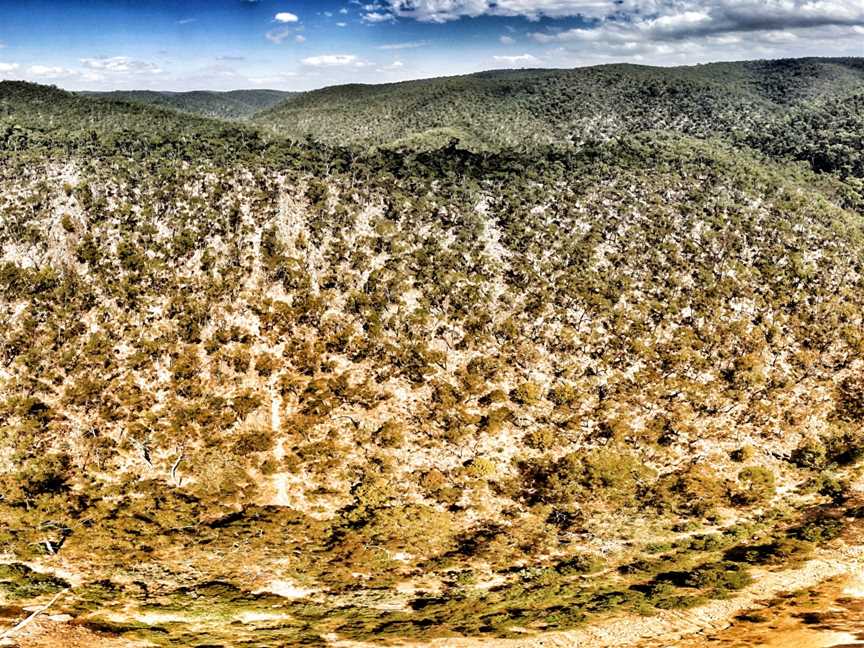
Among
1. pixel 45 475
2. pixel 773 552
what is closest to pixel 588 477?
pixel 773 552

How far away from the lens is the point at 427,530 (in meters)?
34.9

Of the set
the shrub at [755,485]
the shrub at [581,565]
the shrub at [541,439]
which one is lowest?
the shrub at [581,565]

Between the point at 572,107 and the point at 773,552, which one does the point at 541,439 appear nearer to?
the point at 773,552

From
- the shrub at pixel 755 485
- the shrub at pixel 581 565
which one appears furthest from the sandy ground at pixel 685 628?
the shrub at pixel 755 485

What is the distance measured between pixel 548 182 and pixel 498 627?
58417mm

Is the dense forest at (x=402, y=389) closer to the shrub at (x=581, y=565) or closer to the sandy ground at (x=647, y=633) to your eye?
the shrub at (x=581, y=565)

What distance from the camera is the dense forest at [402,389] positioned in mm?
31594

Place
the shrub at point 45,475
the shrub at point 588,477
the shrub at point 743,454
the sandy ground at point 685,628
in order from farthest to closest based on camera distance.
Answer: the shrub at point 743,454 → the shrub at point 588,477 → the shrub at point 45,475 → the sandy ground at point 685,628

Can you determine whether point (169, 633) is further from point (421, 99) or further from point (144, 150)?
point (421, 99)

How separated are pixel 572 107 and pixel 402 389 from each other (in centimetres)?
13720

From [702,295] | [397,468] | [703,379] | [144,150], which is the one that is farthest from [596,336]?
[144,150]

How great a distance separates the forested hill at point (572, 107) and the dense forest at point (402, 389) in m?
52.1

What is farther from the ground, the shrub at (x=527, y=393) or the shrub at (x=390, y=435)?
the shrub at (x=527, y=393)

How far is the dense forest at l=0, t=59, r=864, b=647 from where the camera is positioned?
104 feet
